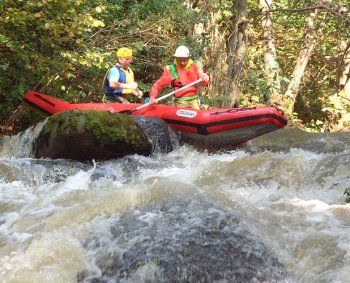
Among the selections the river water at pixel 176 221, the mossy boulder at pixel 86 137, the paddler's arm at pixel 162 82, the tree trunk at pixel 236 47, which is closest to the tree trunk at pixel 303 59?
the tree trunk at pixel 236 47

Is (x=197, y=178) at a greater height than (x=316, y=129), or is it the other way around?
(x=197, y=178)

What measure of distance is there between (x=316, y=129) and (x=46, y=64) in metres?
8.78

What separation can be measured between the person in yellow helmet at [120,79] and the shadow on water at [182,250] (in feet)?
15.4

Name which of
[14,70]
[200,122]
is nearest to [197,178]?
[200,122]

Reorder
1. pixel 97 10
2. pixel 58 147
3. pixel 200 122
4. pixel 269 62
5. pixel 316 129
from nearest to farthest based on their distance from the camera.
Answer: pixel 58 147 → pixel 200 122 → pixel 97 10 → pixel 269 62 → pixel 316 129

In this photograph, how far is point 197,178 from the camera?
515cm

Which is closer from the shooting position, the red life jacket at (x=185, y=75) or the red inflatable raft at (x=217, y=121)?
the red inflatable raft at (x=217, y=121)

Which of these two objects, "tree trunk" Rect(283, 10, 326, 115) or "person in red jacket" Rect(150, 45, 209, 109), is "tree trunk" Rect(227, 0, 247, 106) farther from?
"person in red jacket" Rect(150, 45, 209, 109)

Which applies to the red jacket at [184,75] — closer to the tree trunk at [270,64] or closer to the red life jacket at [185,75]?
the red life jacket at [185,75]

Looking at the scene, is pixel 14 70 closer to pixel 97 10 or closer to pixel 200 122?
pixel 97 10

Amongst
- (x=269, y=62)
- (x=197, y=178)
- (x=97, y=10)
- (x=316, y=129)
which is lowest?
(x=316, y=129)

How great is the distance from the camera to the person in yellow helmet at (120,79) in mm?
8055

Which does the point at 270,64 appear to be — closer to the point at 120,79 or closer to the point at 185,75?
the point at 185,75

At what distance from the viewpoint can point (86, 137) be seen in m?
5.87
